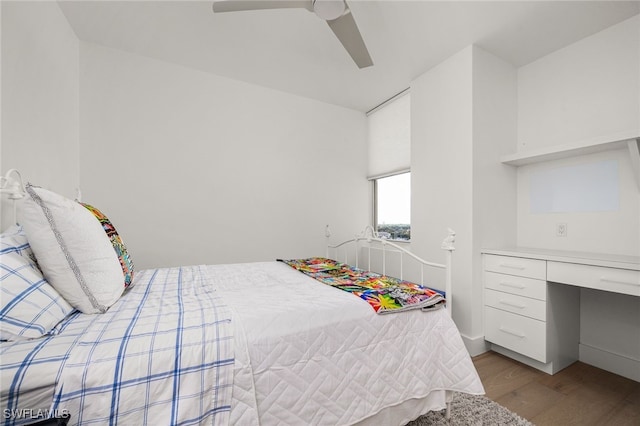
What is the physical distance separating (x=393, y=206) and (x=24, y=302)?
10.5 ft

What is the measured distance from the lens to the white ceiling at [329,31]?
1889 mm

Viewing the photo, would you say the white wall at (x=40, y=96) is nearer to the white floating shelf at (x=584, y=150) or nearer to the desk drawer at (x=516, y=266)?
the desk drawer at (x=516, y=266)

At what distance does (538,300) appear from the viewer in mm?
1865

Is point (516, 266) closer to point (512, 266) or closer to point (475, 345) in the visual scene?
point (512, 266)

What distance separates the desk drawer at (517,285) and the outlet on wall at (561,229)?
1.94 ft

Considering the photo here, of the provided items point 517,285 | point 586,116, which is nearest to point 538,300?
point 517,285

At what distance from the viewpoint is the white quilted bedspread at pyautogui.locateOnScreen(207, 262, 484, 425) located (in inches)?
36.3

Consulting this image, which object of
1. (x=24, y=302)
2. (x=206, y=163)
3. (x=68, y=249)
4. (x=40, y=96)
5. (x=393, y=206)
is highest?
(x=40, y=96)

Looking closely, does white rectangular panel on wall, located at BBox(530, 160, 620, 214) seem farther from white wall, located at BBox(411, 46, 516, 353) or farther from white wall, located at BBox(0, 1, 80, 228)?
white wall, located at BBox(0, 1, 80, 228)

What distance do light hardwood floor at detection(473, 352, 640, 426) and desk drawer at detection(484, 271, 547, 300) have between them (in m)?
0.55

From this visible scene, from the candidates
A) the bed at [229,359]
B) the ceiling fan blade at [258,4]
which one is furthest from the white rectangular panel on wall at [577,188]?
the ceiling fan blade at [258,4]

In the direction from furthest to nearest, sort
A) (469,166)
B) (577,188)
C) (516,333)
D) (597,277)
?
(469,166), (577,188), (516,333), (597,277)

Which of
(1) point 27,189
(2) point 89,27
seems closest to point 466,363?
(1) point 27,189

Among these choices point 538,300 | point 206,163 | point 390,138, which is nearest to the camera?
point 538,300
